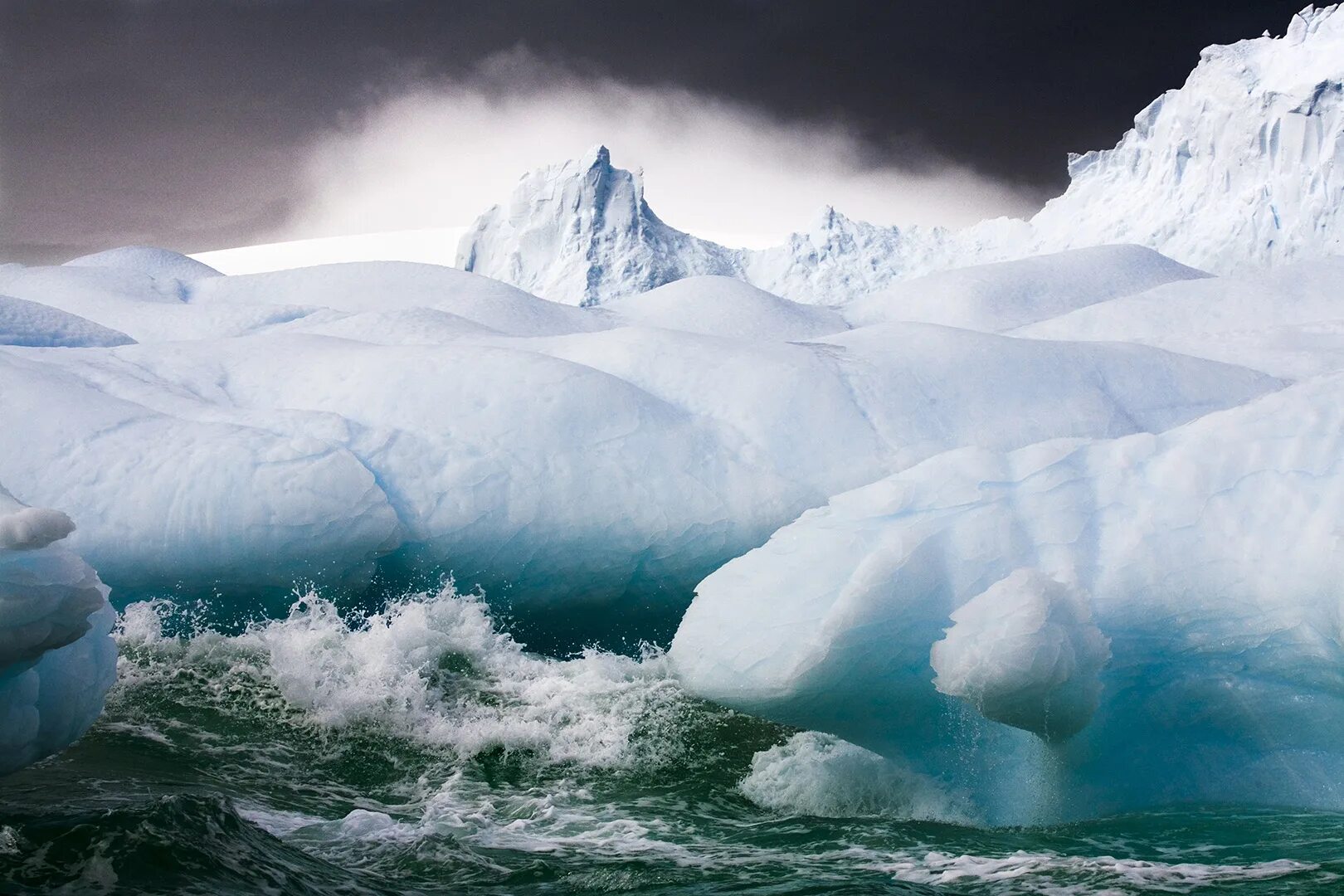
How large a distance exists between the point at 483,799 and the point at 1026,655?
2571 mm

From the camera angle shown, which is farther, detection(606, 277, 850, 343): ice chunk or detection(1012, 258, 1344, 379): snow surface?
detection(606, 277, 850, 343): ice chunk

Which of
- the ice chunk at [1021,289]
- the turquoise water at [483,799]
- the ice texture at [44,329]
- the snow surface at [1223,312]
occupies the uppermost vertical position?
the ice chunk at [1021,289]

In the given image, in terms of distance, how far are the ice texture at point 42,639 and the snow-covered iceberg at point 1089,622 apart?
263cm

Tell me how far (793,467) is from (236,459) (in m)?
3.64

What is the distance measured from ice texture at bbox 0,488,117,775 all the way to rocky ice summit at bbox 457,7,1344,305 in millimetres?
21290

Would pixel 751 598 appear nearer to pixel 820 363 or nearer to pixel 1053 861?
pixel 1053 861

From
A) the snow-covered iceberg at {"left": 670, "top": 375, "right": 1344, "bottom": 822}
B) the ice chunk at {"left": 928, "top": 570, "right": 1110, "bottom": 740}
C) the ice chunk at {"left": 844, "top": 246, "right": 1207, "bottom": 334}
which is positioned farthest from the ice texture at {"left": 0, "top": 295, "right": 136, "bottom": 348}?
the ice chunk at {"left": 844, "top": 246, "right": 1207, "bottom": 334}

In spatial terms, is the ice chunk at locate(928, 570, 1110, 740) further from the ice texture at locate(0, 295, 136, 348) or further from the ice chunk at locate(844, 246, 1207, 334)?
the ice chunk at locate(844, 246, 1207, 334)

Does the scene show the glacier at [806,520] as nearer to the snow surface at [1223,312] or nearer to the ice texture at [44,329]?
the ice texture at [44,329]

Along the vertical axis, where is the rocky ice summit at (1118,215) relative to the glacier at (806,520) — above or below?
above

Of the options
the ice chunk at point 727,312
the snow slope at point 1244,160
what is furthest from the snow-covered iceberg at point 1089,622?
the snow slope at point 1244,160

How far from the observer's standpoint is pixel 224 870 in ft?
11.7

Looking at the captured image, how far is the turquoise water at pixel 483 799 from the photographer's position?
12.9 feet

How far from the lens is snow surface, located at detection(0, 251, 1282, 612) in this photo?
22.0ft
